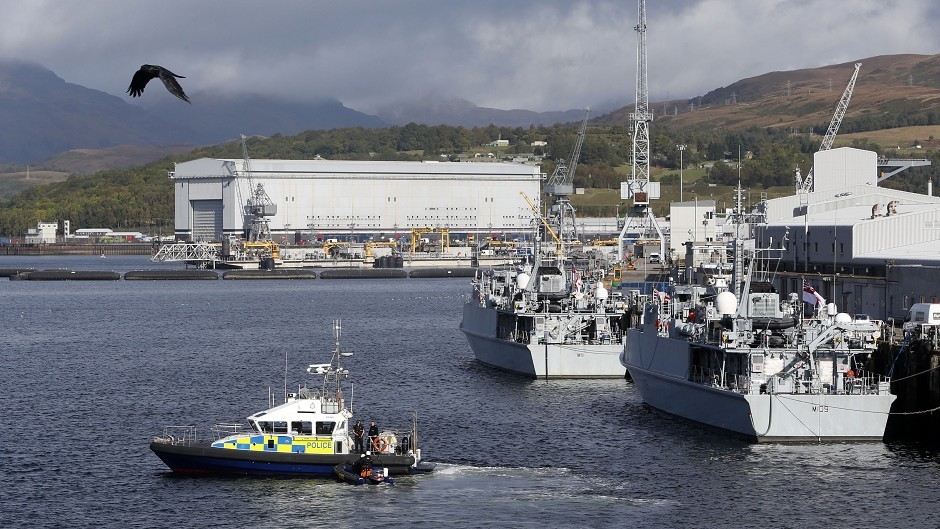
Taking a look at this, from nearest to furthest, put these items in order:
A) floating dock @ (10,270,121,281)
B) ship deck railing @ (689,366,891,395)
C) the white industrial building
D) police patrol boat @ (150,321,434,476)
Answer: police patrol boat @ (150,321,434,476) → ship deck railing @ (689,366,891,395) → the white industrial building → floating dock @ (10,270,121,281)

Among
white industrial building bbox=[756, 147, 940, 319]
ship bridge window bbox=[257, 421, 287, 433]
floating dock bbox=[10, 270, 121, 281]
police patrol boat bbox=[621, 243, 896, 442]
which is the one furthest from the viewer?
floating dock bbox=[10, 270, 121, 281]

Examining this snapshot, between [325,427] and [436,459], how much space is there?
16.7 ft

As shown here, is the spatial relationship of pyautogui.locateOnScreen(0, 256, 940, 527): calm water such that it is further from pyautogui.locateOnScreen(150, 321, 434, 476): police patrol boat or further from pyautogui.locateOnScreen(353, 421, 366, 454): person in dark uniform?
pyautogui.locateOnScreen(353, 421, 366, 454): person in dark uniform

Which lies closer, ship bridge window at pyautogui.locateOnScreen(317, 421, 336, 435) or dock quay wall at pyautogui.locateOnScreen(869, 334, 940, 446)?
ship bridge window at pyautogui.locateOnScreen(317, 421, 336, 435)

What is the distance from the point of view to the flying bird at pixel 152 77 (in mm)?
24438

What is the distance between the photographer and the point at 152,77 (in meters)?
26.5

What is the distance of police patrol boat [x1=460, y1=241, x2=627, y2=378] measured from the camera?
75000 millimetres

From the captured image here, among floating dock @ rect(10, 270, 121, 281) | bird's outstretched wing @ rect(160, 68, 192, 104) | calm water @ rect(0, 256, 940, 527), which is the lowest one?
calm water @ rect(0, 256, 940, 527)

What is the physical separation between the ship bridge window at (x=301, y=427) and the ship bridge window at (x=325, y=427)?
0.28 metres

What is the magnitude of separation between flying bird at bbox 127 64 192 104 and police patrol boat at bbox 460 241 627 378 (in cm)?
4989

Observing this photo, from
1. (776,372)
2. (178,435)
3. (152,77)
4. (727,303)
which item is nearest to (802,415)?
(776,372)

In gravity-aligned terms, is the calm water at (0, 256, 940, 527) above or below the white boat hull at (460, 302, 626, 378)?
below

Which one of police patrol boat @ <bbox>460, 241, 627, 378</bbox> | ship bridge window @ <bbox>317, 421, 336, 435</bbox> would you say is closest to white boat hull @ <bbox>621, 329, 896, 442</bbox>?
ship bridge window @ <bbox>317, 421, 336, 435</bbox>

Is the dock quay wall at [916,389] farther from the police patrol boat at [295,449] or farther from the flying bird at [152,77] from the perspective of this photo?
the flying bird at [152,77]
